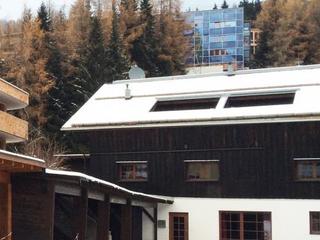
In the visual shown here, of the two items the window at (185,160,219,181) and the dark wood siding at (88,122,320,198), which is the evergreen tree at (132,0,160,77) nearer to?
the dark wood siding at (88,122,320,198)

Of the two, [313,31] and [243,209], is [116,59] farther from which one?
[243,209]

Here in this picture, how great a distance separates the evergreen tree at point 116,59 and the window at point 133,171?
20384 millimetres

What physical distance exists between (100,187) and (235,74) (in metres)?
12.9

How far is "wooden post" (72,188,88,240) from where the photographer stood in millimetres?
17969

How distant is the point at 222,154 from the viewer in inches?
1017

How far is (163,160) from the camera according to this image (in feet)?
88.1

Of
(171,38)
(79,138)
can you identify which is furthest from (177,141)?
(171,38)

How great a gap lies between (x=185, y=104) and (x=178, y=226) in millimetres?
5256

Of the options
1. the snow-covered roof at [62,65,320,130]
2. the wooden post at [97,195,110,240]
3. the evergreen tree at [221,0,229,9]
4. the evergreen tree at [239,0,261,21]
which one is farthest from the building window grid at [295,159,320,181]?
the evergreen tree at [221,0,229,9]

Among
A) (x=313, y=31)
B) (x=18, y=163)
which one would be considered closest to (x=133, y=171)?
(x=18, y=163)

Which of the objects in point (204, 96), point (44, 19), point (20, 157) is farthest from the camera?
point (44, 19)

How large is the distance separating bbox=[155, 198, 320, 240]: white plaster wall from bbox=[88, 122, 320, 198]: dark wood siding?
272mm

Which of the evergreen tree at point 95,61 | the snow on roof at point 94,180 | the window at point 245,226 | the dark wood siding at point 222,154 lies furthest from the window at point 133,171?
the evergreen tree at point 95,61

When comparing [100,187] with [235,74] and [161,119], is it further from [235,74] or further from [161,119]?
[235,74]
